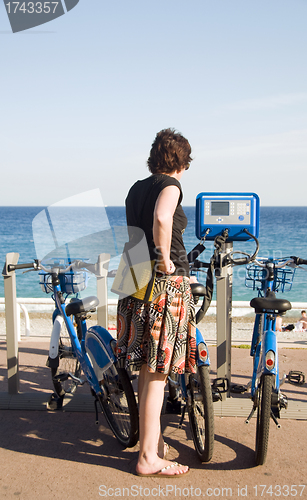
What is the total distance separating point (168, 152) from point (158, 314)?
89cm

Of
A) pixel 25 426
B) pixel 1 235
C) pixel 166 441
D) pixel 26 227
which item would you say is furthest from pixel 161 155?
pixel 26 227

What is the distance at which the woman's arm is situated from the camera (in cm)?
221

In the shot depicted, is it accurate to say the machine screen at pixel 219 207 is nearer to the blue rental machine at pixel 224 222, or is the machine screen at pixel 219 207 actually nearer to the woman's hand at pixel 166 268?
the blue rental machine at pixel 224 222

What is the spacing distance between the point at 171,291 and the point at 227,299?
112 cm

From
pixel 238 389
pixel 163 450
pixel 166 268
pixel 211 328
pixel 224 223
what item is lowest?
pixel 211 328

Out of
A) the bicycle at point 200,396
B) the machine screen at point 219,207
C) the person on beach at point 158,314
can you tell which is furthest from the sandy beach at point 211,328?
the person on beach at point 158,314

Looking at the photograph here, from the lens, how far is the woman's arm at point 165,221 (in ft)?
7.24

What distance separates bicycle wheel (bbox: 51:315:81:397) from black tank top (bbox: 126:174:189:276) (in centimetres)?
147

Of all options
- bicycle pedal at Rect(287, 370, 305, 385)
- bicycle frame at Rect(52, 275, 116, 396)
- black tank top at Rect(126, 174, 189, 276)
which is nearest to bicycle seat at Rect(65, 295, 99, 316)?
bicycle frame at Rect(52, 275, 116, 396)

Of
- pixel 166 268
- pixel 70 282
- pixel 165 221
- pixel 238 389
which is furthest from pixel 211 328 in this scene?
pixel 165 221

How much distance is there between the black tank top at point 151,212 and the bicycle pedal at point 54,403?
5.39ft

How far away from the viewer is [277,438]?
9.41 feet

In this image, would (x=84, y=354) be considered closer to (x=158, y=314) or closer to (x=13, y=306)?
(x=13, y=306)

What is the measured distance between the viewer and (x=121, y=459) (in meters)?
2.63
